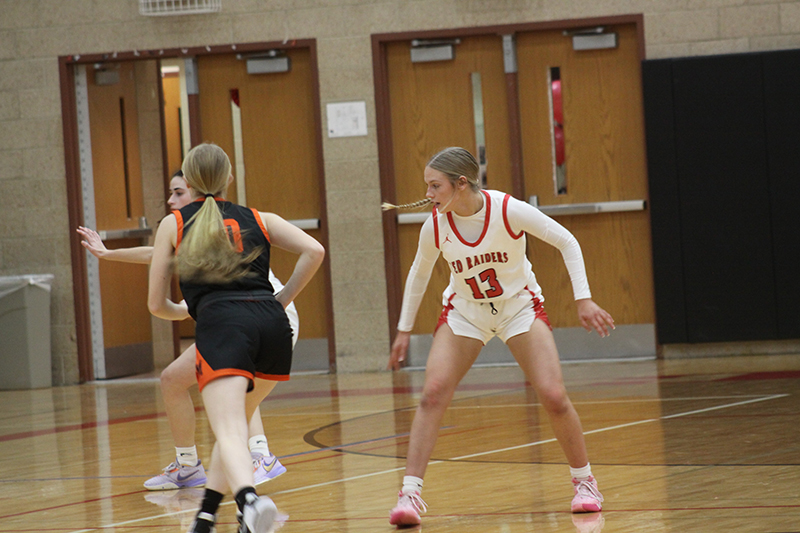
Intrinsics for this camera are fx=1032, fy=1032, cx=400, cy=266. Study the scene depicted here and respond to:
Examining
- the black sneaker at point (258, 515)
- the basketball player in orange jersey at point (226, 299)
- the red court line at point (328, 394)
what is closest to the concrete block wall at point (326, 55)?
the red court line at point (328, 394)

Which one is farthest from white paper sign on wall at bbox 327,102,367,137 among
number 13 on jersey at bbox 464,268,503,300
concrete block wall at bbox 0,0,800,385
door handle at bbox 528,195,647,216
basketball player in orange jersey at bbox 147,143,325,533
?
basketball player in orange jersey at bbox 147,143,325,533

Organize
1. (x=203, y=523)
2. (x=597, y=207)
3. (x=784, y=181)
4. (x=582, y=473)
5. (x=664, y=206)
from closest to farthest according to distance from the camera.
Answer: (x=203, y=523)
(x=582, y=473)
(x=784, y=181)
(x=664, y=206)
(x=597, y=207)

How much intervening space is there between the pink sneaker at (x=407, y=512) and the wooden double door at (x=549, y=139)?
5.14 m

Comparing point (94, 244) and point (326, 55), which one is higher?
Result: point (326, 55)

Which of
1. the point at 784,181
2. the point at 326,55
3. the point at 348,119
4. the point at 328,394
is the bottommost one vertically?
the point at 328,394

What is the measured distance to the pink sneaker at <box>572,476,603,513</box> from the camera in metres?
3.46

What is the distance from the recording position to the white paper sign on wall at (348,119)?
28.0 ft

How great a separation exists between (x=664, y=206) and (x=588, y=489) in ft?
16.7

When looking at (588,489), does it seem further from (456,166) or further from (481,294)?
(456,166)

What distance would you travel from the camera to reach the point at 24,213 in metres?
8.96

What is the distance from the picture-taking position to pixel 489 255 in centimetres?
361

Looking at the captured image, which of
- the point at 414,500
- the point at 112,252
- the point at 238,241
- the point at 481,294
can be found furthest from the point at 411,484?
the point at 112,252

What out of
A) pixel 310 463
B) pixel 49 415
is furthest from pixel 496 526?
pixel 49 415

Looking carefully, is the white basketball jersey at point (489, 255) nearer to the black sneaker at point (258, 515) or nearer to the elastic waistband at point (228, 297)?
the elastic waistband at point (228, 297)
